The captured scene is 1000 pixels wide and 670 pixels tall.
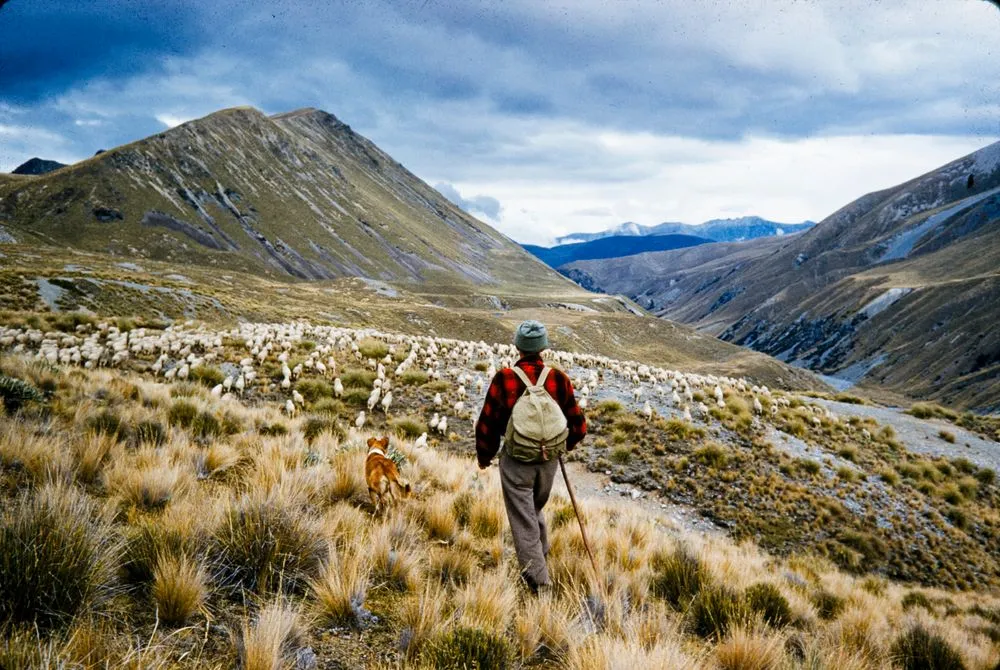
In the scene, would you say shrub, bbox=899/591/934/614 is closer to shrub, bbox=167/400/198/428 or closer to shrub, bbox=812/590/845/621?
shrub, bbox=812/590/845/621

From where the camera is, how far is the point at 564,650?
11.9 ft

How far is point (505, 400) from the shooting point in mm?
4746

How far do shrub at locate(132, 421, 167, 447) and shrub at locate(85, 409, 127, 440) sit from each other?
149mm

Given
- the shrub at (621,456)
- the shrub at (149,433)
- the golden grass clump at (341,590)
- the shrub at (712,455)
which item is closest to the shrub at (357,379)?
the shrub at (621,456)

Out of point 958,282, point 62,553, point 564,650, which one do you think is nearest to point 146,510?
point 62,553

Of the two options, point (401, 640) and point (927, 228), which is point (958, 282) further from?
point (401, 640)

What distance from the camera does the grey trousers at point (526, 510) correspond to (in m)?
4.66

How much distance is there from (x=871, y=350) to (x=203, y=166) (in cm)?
20077

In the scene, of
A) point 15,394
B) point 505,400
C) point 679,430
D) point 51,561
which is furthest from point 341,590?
point 679,430

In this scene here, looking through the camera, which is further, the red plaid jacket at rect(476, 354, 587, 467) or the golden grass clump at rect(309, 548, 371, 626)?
the red plaid jacket at rect(476, 354, 587, 467)

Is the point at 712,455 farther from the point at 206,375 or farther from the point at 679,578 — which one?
the point at 206,375

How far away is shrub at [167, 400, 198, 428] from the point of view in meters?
7.68

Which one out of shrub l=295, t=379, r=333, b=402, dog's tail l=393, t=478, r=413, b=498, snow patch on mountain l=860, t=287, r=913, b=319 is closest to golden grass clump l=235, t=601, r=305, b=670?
dog's tail l=393, t=478, r=413, b=498

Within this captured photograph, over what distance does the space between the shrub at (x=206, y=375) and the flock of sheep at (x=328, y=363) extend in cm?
14
